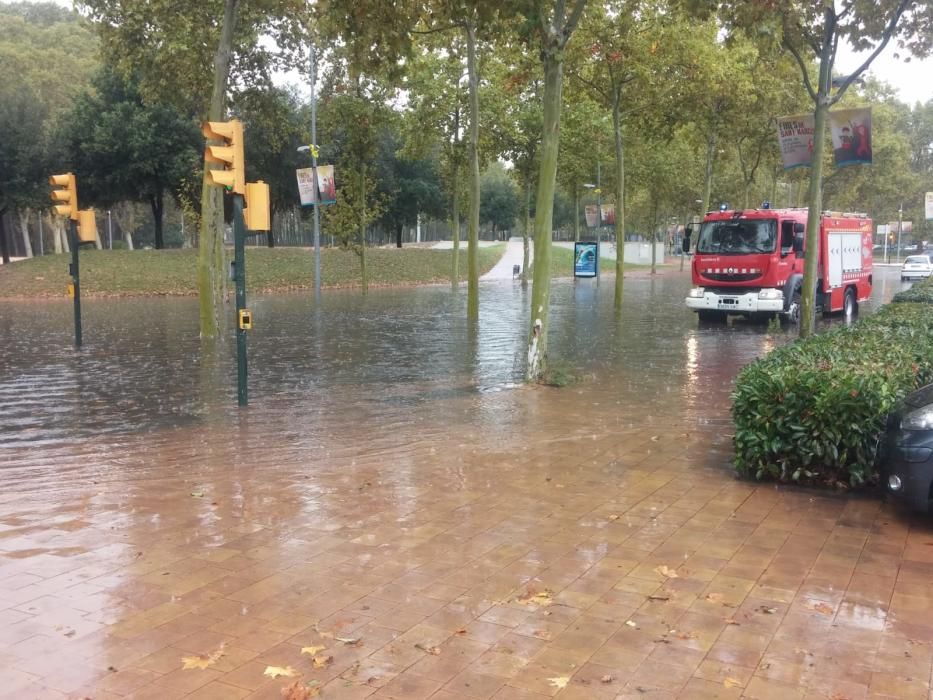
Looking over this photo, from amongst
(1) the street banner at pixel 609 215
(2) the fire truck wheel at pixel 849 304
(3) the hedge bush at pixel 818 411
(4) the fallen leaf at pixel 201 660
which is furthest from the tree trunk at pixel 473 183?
(1) the street banner at pixel 609 215

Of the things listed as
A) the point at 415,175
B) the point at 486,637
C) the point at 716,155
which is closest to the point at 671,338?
the point at 486,637

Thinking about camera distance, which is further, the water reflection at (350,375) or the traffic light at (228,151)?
the water reflection at (350,375)

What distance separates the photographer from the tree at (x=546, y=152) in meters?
10.4

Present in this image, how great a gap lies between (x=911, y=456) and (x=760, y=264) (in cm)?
1417

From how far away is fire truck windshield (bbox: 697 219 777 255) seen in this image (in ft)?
61.3

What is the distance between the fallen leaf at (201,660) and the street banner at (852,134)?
42.4 feet

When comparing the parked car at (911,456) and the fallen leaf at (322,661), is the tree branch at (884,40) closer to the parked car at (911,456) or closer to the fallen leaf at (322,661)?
the parked car at (911,456)

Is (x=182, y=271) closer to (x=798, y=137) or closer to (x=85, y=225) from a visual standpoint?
(x=85, y=225)

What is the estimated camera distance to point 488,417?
9.12 metres

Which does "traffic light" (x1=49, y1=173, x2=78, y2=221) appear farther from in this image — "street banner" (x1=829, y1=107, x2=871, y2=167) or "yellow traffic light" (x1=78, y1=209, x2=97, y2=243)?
"street banner" (x1=829, y1=107, x2=871, y2=167)

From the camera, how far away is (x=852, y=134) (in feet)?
43.5

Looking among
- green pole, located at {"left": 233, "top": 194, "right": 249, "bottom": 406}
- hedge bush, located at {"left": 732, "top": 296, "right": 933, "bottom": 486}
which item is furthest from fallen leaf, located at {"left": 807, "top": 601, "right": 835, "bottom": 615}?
green pole, located at {"left": 233, "top": 194, "right": 249, "bottom": 406}

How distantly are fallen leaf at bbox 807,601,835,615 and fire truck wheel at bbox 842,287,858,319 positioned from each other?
19193 millimetres

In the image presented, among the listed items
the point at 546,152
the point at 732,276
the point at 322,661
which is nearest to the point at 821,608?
the point at 322,661
